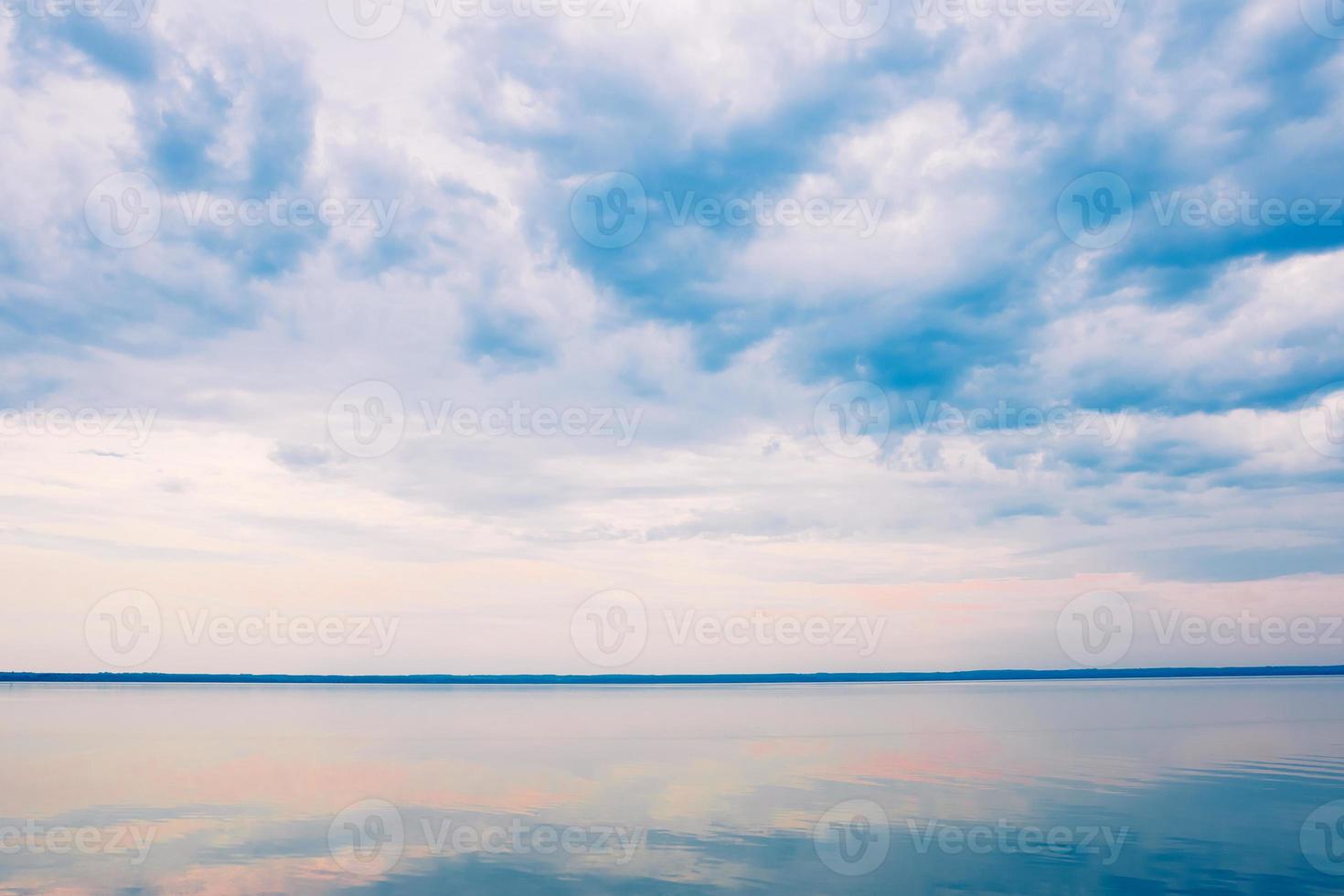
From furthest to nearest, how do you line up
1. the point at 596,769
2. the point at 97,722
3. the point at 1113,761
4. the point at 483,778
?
the point at 97,722 < the point at 1113,761 < the point at 596,769 < the point at 483,778

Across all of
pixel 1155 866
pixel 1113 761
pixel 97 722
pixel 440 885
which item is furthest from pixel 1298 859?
pixel 97 722

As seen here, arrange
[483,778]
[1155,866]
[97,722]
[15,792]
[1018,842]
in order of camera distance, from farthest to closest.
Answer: [97,722]
[483,778]
[15,792]
[1018,842]
[1155,866]

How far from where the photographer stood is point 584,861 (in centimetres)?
2686

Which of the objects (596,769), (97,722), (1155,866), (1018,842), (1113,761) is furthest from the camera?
(97,722)

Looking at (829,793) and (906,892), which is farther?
(829,793)

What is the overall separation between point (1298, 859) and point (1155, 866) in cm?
477

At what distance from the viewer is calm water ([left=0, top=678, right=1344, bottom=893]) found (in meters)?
25.0

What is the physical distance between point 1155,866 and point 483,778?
31.0 m

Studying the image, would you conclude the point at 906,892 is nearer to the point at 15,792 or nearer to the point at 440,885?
the point at 440,885

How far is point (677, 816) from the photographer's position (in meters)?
35.1

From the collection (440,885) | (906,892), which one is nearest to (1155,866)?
(906,892)

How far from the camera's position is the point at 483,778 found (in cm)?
4650

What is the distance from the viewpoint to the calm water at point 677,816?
25.0 m

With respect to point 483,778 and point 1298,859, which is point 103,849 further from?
point 1298,859
